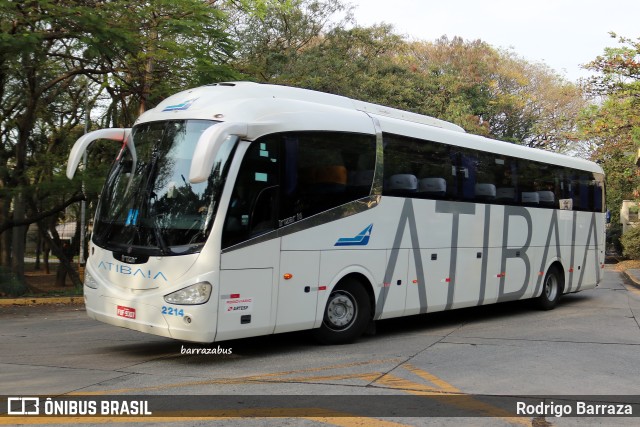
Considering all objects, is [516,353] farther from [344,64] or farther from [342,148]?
[344,64]

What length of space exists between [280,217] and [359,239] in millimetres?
1565

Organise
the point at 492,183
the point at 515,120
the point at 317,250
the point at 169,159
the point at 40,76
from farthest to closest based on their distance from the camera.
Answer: the point at 515,120 → the point at 40,76 → the point at 492,183 → the point at 317,250 → the point at 169,159

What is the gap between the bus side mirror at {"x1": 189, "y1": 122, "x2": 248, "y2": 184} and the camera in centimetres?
671

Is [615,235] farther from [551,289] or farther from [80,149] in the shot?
[80,149]

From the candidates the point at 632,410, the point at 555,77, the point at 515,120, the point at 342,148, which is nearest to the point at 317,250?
the point at 342,148

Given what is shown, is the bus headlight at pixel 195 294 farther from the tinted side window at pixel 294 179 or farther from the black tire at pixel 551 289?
the black tire at pixel 551 289

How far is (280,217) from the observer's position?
27.1 ft

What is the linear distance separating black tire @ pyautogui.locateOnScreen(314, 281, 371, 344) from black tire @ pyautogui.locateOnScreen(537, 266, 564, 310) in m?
6.06

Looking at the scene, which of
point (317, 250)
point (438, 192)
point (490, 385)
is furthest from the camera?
point (438, 192)

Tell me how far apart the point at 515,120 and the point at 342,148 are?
36.7 meters

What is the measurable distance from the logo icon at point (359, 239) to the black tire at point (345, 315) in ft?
1.89

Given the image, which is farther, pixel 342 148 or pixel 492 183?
pixel 492 183

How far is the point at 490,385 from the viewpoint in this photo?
6.98 meters

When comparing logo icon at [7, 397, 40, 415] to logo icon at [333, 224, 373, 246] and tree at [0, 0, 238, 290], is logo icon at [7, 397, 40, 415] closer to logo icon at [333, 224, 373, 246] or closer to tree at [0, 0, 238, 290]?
logo icon at [333, 224, 373, 246]
